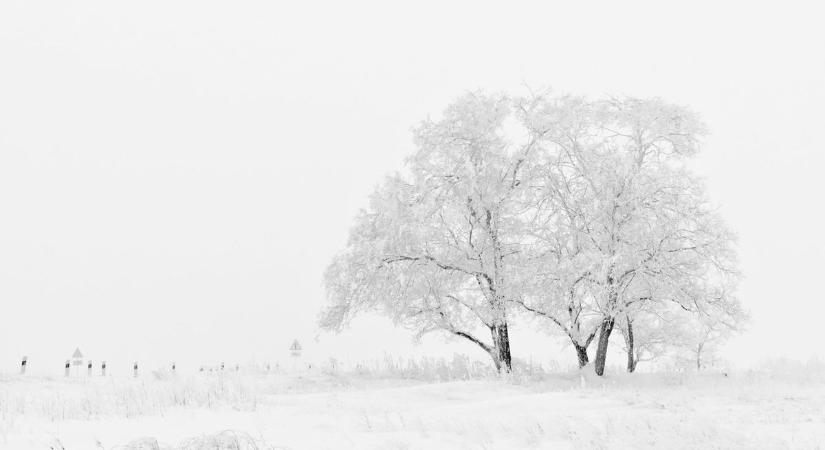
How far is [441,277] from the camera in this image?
19359 mm

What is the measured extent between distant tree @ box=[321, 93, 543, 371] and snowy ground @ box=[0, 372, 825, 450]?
521 centimetres

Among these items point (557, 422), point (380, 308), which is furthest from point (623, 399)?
point (380, 308)

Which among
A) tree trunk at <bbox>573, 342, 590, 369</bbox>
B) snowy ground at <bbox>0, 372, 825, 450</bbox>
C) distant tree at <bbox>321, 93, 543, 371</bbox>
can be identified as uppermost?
distant tree at <bbox>321, 93, 543, 371</bbox>

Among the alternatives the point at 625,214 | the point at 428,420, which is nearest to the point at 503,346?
the point at 625,214

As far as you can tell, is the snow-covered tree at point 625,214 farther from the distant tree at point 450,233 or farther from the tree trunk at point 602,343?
the distant tree at point 450,233

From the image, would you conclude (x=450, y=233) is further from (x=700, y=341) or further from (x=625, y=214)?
(x=700, y=341)

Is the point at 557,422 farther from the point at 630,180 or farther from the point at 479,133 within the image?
the point at 479,133

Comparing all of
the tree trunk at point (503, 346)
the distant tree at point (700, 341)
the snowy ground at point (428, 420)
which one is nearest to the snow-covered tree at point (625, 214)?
the tree trunk at point (503, 346)

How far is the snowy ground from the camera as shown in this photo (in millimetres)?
7227

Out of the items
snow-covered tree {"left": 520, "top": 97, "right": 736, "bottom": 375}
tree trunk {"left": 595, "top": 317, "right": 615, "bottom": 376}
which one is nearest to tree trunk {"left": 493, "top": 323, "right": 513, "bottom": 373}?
snow-covered tree {"left": 520, "top": 97, "right": 736, "bottom": 375}

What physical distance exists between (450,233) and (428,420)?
10640mm

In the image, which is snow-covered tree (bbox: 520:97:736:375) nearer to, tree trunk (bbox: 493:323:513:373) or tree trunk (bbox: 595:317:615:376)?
tree trunk (bbox: 595:317:615:376)

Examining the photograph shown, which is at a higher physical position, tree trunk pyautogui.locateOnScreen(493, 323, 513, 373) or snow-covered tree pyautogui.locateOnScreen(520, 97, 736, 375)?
snow-covered tree pyautogui.locateOnScreen(520, 97, 736, 375)

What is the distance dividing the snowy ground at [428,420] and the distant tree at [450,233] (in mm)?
5214
